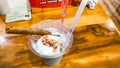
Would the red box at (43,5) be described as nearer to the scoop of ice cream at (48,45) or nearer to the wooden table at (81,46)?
the wooden table at (81,46)

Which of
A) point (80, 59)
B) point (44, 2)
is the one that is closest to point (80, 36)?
point (80, 59)

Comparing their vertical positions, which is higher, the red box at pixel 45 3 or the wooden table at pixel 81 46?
the red box at pixel 45 3

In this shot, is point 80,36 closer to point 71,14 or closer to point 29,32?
point 71,14

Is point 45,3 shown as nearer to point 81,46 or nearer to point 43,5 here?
point 43,5

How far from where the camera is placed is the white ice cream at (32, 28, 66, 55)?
1.99 ft

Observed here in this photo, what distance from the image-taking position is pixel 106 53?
719 mm

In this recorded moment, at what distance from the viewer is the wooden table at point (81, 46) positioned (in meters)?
Answer: 0.68

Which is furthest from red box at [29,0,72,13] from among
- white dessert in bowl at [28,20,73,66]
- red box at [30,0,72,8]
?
white dessert in bowl at [28,20,73,66]

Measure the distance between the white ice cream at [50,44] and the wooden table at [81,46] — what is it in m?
0.08

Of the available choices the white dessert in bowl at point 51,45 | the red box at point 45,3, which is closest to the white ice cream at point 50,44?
the white dessert in bowl at point 51,45

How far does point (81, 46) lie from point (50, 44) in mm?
154

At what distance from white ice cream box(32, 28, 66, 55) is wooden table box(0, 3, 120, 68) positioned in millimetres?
79

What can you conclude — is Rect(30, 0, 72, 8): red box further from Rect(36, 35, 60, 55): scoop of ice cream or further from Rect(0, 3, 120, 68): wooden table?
Rect(36, 35, 60, 55): scoop of ice cream

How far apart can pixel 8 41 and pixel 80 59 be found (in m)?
0.28
